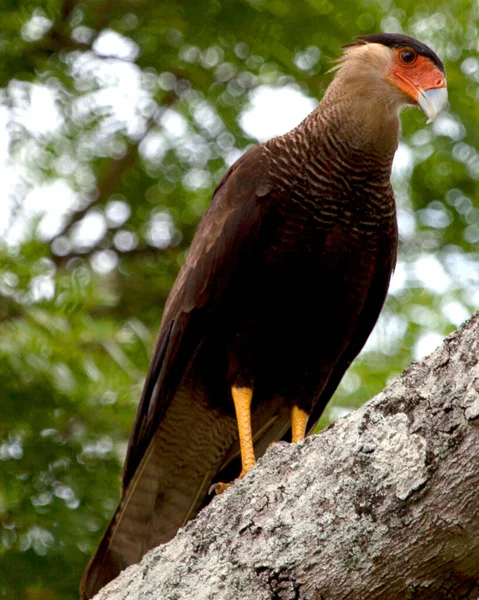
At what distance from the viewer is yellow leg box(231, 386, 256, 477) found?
3.76 m

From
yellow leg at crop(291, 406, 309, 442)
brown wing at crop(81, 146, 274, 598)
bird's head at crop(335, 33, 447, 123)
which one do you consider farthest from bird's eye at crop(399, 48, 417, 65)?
yellow leg at crop(291, 406, 309, 442)

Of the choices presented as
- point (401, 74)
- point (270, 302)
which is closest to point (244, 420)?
point (270, 302)

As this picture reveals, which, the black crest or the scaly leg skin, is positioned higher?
Answer: the black crest

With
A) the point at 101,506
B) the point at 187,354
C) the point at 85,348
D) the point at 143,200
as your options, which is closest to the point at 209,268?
the point at 187,354

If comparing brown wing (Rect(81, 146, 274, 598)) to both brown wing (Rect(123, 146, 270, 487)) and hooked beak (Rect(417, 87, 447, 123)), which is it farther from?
hooked beak (Rect(417, 87, 447, 123))

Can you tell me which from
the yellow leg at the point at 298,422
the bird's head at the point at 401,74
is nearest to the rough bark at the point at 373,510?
the yellow leg at the point at 298,422

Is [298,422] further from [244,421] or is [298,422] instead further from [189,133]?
Answer: [189,133]

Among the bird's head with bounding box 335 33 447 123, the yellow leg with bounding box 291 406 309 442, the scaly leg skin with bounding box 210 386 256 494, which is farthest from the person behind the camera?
the bird's head with bounding box 335 33 447 123

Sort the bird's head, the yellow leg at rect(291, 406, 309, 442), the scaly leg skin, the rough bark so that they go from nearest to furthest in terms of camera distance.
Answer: the rough bark, the scaly leg skin, the yellow leg at rect(291, 406, 309, 442), the bird's head

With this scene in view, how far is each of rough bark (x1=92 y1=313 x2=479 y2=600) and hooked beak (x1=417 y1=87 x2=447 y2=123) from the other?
6.61 ft

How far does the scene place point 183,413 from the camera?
412 centimetres

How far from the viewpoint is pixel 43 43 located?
6141mm

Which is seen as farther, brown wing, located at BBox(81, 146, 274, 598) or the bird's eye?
the bird's eye

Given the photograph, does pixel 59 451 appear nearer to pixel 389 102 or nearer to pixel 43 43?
pixel 389 102
